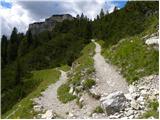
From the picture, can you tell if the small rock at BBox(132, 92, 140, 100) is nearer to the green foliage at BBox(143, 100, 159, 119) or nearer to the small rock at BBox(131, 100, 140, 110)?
the small rock at BBox(131, 100, 140, 110)

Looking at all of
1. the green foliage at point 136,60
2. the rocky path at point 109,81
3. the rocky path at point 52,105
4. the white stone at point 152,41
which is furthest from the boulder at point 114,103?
the white stone at point 152,41

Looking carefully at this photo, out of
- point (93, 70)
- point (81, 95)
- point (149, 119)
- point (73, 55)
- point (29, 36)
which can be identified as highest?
point (29, 36)

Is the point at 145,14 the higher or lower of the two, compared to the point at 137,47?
higher

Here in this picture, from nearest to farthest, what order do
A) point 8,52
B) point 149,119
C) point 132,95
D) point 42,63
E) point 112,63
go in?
point 149,119, point 132,95, point 112,63, point 42,63, point 8,52

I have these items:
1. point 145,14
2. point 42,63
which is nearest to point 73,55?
point 42,63

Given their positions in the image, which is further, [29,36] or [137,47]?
[29,36]

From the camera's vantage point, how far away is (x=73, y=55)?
309 ft

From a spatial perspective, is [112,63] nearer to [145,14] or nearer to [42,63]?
[145,14]

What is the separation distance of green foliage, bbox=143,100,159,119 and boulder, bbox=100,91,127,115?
1661mm

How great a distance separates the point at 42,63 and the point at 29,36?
37626 mm

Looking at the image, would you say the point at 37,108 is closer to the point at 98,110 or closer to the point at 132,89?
the point at 98,110

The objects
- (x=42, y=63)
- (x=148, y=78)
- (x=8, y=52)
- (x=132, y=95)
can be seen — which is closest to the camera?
(x=132, y=95)

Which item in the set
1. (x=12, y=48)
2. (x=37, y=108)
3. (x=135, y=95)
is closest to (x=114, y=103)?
(x=135, y=95)

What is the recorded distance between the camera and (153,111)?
20625mm
